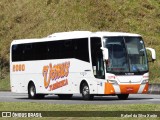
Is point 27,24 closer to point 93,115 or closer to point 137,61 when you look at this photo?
point 137,61

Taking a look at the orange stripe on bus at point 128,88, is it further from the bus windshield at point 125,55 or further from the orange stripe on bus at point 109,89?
the bus windshield at point 125,55

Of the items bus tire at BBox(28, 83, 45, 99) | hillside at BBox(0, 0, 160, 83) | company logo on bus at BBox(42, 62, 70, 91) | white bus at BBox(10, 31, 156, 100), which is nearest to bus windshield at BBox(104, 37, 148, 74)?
white bus at BBox(10, 31, 156, 100)

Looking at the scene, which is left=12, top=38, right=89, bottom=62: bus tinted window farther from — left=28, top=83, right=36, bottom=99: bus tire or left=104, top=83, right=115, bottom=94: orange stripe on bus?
left=104, top=83, right=115, bottom=94: orange stripe on bus

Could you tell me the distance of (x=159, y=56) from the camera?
51.2 metres

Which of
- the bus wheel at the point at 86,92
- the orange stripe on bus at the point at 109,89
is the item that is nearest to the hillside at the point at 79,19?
the bus wheel at the point at 86,92

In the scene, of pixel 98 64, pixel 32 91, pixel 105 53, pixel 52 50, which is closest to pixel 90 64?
pixel 98 64

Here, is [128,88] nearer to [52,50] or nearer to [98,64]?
[98,64]

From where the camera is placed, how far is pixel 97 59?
102ft

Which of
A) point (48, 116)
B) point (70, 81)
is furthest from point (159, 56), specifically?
point (48, 116)

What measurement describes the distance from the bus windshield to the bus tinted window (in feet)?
4.15

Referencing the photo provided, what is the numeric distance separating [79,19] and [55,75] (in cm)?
2343

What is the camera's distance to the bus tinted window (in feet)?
105

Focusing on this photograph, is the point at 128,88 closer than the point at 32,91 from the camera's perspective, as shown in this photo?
Yes

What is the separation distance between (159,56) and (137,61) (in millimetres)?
19906
